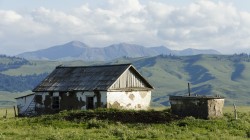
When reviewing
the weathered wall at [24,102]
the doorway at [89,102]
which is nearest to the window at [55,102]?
the doorway at [89,102]

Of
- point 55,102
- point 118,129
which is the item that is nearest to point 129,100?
point 55,102

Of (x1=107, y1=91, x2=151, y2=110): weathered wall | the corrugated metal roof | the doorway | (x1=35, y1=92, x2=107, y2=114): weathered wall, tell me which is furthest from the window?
(x1=107, y1=91, x2=151, y2=110): weathered wall

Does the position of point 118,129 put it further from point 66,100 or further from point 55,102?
point 55,102

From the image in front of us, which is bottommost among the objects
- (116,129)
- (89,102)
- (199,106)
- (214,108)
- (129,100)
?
(116,129)

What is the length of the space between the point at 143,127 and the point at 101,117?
576 cm

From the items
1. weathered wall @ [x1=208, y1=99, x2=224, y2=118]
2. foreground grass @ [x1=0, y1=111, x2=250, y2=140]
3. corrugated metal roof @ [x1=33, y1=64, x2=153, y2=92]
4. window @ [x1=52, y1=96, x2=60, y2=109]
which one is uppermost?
corrugated metal roof @ [x1=33, y1=64, x2=153, y2=92]

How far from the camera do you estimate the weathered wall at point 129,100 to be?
48312 millimetres

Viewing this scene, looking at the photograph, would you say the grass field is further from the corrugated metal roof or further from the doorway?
the corrugated metal roof

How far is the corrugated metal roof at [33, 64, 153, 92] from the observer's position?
161ft

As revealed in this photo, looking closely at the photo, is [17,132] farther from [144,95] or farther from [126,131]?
[144,95]

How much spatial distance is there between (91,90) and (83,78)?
367 cm

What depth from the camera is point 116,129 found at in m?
31.3

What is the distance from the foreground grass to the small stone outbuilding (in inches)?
85.2

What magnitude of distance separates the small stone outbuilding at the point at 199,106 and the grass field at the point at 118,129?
2.11 metres
